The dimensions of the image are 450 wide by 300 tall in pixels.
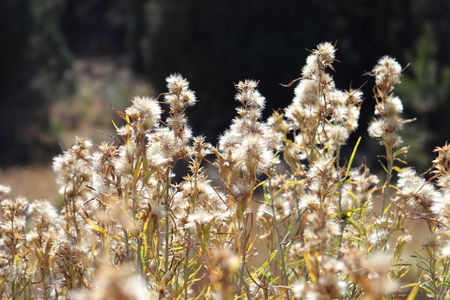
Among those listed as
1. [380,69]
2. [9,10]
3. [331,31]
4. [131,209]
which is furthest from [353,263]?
[9,10]

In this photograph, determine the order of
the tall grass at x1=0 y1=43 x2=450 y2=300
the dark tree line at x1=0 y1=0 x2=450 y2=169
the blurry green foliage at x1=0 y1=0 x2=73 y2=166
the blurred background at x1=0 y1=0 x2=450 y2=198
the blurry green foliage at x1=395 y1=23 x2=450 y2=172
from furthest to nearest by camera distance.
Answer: the blurry green foliage at x1=0 y1=0 x2=73 y2=166 → the dark tree line at x1=0 y1=0 x2=450 y2=169 → the blurred background at x1=0 y1=0 x2=450 y2=198 → the blurry green foliage at x1=395 y1=23 x2=450 y2=172 → the tall grass at x1=0 y1=43 x2=450 y2=300

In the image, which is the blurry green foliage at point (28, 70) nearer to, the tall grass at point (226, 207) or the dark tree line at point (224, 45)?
the dark tree line at point (224, 45)

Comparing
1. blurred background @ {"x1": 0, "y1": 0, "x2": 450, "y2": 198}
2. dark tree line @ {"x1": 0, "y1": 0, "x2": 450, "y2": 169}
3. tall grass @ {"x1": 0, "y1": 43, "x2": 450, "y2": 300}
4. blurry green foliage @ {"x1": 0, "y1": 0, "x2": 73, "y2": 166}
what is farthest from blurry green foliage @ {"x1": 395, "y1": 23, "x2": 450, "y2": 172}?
blurry green foliage @ {"x1": 0, "y1": 0, "x2": 73, "y2": 166}

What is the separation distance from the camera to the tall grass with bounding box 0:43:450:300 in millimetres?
1291

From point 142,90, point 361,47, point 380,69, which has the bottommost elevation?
point 380,69

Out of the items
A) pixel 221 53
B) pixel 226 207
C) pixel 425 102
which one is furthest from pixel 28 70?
pixel 226 207

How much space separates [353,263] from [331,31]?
15.0 m

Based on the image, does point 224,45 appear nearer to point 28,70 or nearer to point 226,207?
point 28,70

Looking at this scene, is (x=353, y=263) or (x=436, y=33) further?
(x=436, y=33)

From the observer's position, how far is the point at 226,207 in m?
1.66

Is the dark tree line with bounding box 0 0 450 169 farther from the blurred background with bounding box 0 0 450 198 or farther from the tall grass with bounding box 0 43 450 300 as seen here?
the tall grass with bounding box 0 43 450 300

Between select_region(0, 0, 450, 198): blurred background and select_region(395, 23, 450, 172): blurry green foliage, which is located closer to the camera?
select_region(395, 23, 450, 172): blurry green foliage

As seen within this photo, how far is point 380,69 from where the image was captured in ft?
5.75

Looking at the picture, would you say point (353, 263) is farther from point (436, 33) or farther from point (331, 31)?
point (436, 33)
